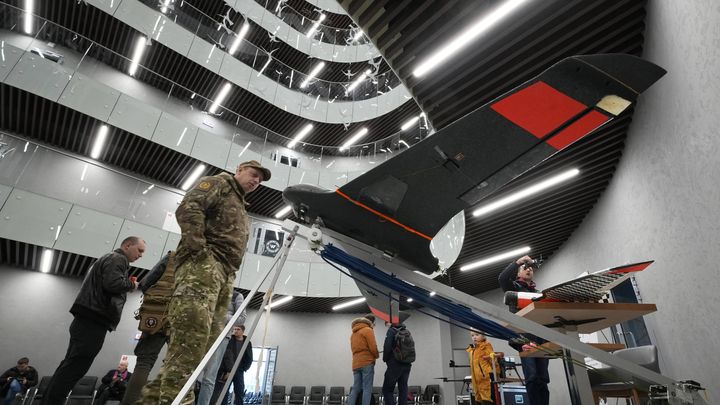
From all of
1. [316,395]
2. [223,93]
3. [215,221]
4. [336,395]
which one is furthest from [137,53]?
[336,395]

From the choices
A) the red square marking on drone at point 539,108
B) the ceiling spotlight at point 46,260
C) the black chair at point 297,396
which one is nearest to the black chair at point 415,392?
the black chair at point 297,396

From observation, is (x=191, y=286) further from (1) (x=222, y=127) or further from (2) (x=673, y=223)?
(1) (x=222, y=127)

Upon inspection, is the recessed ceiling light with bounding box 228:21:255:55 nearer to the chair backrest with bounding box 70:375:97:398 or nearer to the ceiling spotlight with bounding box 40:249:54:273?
the ceiling spotlight with bounding box 40:249:54:273

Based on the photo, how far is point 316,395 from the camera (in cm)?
1147

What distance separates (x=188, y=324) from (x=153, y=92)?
12980mm

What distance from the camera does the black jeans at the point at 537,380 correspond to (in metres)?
3.10

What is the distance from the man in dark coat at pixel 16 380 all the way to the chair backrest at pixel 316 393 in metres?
7.21

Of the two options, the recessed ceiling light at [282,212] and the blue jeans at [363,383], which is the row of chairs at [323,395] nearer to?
the recessed ceiling light at [282,212]

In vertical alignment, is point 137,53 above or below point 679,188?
above

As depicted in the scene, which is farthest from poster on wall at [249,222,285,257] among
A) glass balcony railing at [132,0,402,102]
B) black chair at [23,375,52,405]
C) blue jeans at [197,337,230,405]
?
blue jeans at [197,337,230,405]

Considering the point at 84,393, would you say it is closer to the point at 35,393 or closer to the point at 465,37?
the point at 35,393

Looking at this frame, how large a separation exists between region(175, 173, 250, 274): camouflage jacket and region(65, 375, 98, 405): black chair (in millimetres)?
9079

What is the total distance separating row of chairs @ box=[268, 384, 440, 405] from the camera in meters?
10.9

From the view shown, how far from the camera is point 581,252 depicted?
714 cm
